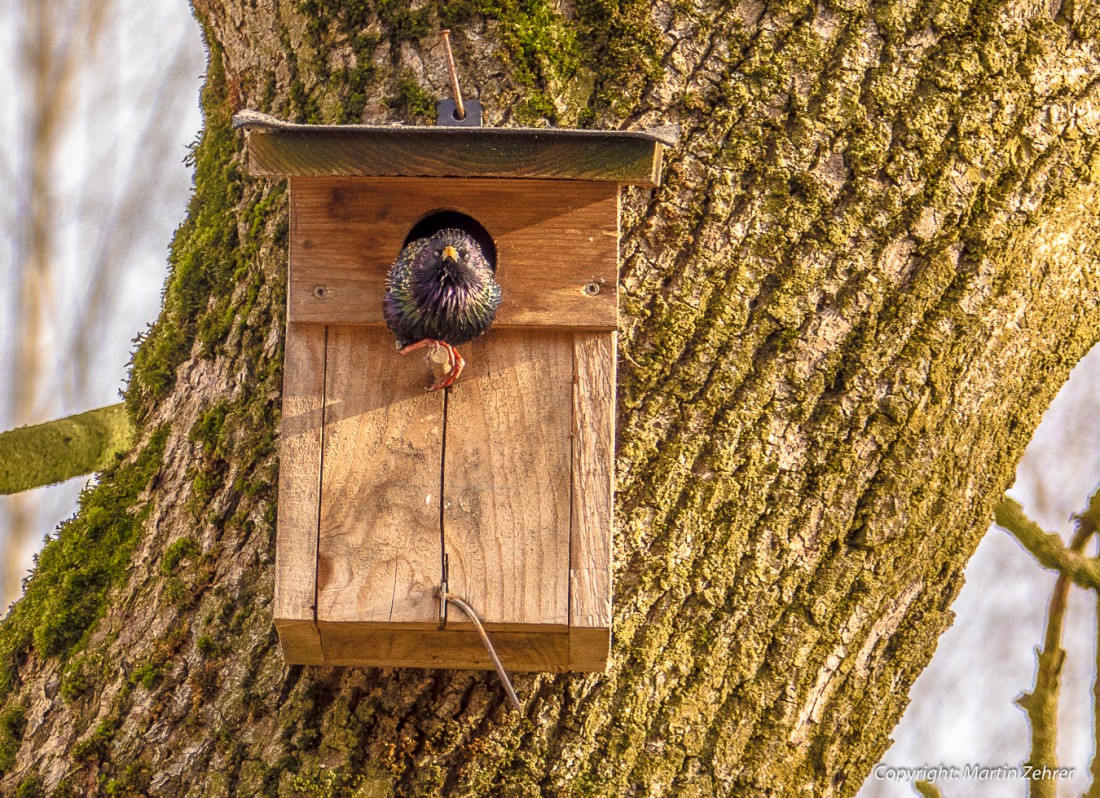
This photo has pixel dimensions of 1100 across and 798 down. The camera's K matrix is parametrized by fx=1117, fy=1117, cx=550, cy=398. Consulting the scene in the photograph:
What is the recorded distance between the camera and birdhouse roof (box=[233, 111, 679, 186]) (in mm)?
1947

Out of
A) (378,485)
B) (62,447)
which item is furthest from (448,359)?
(62,447)

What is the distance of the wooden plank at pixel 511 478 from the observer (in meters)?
1.99

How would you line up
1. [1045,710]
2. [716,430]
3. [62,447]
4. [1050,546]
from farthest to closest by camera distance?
[1050,546] → [1045,710] → [62,447] → [716,430]

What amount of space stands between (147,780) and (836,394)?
152 cm

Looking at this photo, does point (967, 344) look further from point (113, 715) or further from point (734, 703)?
point (113, 715)

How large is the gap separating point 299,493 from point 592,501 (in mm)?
534

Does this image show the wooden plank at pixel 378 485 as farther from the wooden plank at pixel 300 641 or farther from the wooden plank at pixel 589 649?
the wooden plank at pixel 589 649

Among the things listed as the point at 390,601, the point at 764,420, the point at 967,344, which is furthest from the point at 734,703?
the point at 967,344

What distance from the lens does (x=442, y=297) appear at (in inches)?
76.6

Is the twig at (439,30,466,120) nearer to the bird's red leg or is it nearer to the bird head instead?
the bird head

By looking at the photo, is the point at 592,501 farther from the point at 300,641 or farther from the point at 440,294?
the point at 300,641

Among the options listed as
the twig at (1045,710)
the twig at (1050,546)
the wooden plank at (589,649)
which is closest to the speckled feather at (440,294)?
the wooden plank at (589,649)

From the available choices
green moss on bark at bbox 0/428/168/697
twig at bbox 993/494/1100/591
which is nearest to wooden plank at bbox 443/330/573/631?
green moss on bark at bbox 0/428/168/697

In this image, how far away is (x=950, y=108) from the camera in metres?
2.24
